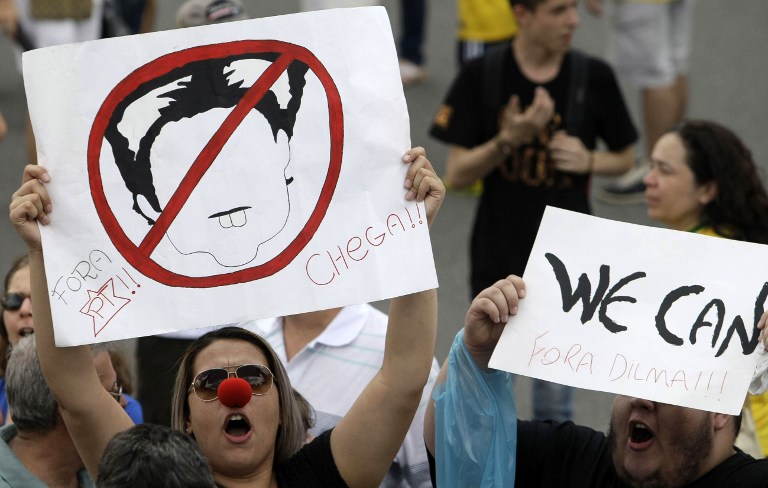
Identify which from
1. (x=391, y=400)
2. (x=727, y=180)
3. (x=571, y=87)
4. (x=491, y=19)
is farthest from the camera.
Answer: (x=491, y=19)

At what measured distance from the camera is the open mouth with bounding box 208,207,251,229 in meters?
2.78

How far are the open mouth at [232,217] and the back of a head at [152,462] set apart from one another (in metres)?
0.46

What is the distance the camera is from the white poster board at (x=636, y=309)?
9.28 ft

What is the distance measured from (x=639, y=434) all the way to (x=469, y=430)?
381 millimetres

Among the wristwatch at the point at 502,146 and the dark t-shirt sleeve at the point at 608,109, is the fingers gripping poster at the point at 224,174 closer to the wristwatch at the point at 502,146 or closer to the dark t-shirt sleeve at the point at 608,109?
the wristwatch at the point at 502,146

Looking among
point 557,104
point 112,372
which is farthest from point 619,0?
point 112,372

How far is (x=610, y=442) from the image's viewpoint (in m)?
3.09

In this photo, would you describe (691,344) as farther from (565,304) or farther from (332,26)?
(332,26)

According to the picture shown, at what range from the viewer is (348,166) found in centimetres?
282

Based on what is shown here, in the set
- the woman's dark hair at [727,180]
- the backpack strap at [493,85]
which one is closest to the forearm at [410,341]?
the woman's dark hair at [727,180]

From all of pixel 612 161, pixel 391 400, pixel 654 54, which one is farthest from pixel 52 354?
pixel 654 54

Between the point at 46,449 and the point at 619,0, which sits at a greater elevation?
the point at 46,449

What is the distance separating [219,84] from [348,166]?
1.02 feet

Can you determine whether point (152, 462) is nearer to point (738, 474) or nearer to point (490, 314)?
point (490, 314)
